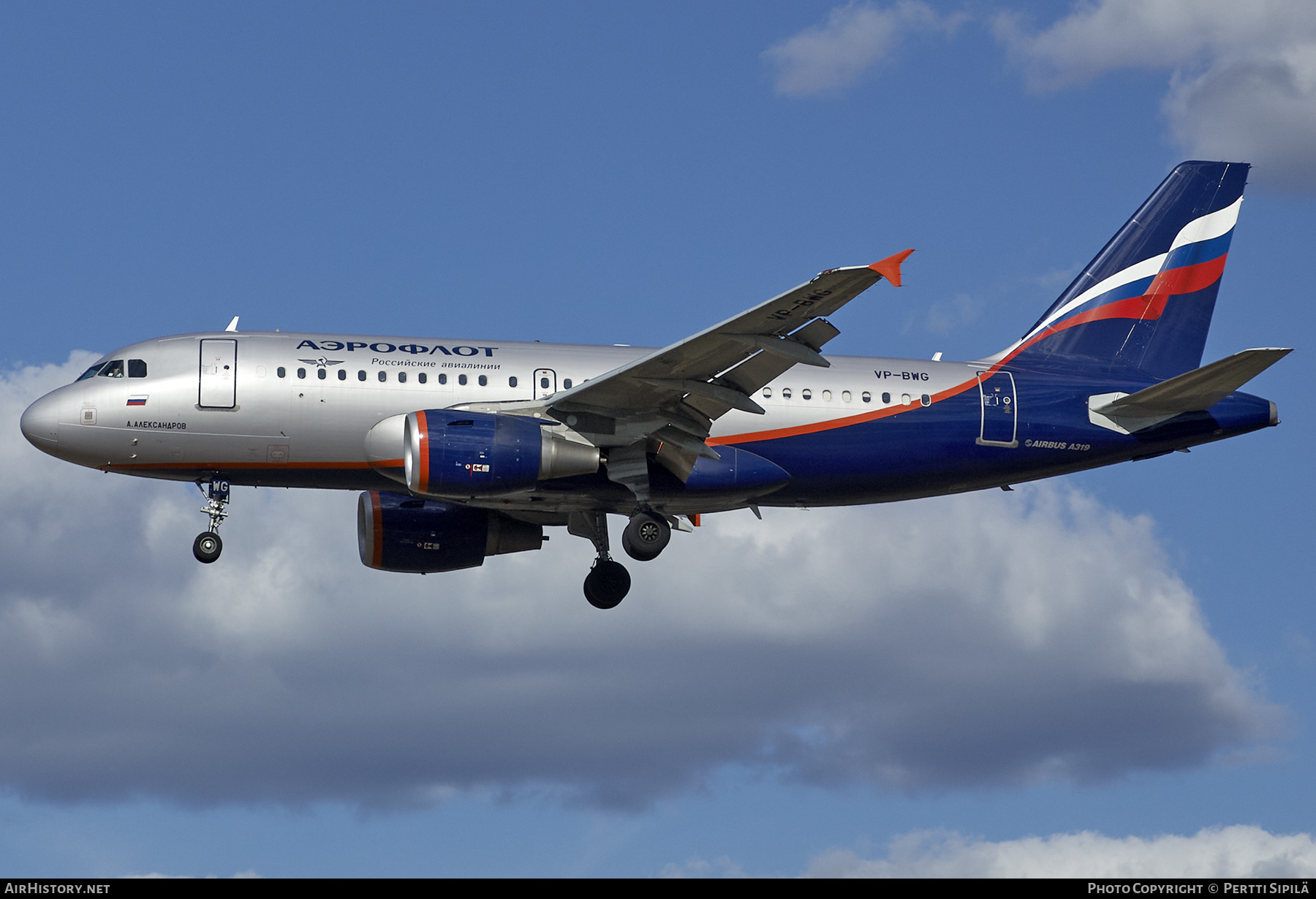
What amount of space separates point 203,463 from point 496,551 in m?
7.49

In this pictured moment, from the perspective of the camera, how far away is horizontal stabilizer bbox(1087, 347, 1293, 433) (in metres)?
32.8

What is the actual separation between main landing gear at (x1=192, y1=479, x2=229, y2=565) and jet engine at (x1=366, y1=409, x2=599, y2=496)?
3587 mm

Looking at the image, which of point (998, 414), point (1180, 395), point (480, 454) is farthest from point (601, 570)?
point (1180, 395)

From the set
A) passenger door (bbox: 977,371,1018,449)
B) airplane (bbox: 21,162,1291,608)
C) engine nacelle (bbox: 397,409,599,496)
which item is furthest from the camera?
passenger door (bbox: 977,371,1018,449)

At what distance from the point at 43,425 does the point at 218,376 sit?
3.74 m

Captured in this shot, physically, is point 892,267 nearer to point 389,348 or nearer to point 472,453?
point 472,453

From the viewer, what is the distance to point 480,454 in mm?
31156

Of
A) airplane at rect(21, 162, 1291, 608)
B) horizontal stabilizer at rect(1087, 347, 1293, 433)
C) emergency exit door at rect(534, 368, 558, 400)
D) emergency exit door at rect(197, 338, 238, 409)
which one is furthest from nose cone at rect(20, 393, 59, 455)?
horizontal stabilizer at rect(1087, 347, 1293, 433)

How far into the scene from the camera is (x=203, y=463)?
32.9 m

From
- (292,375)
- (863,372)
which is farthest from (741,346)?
(292,375)

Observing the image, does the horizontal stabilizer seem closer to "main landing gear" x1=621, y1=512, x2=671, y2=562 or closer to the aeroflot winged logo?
"main landing gear" x1=621, y1=512, x2=671, y2=562

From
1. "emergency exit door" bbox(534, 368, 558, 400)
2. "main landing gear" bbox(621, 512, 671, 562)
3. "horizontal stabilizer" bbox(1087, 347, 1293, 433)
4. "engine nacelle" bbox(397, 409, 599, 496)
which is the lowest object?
"main landing gear" bbox(621, 512, 671, 562)

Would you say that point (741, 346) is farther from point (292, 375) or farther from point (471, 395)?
point (292, 375)
